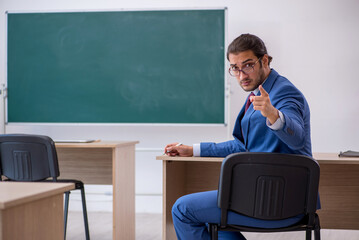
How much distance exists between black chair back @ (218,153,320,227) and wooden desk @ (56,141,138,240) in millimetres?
1474

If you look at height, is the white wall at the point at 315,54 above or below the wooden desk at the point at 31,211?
above

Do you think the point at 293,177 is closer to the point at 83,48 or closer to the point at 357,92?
the point at 357,92

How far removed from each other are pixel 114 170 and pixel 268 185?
5.18ft

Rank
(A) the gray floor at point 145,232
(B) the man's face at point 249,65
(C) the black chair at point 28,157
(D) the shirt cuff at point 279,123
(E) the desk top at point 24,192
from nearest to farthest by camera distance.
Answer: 1. (E) the desk top at point 24,192
2. (D) the shirt cuff at point 279,123
3. (B) the man's face at point 249,65
4. (C) the black chair at point 28,157
5. (A) the gray floor at point 145,232

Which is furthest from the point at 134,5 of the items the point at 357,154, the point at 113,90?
the point at 357,154

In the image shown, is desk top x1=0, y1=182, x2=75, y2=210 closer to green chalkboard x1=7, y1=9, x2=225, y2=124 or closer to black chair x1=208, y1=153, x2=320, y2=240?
black chair x1=208, y1=153, x2=320, y2=240

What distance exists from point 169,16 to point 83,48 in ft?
2.93

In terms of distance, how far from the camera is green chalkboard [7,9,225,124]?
4.18 metres

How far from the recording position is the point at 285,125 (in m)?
1.58

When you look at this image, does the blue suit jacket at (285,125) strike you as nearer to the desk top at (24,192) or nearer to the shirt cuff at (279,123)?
the shirt cuff at (279,123)

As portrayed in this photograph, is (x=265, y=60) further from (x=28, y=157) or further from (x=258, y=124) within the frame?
(x=28, y=157)

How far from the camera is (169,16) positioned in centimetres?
Result: 422

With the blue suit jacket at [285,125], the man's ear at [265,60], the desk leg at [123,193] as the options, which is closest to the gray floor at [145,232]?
the desk leg at [123,193]

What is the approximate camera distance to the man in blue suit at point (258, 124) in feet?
5.27
